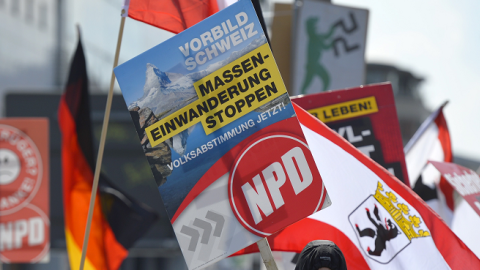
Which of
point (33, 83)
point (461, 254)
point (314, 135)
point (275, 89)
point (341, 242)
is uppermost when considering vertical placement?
point (33, 83)

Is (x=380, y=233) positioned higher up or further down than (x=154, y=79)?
further down

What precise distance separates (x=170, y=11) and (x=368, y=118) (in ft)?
4.51

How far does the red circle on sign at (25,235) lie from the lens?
17.5ft

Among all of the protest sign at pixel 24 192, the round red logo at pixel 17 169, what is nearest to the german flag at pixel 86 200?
the protest sign at pixel 24 192

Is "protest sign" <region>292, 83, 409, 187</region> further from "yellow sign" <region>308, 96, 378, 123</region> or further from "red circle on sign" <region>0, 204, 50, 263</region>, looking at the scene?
"red circle on sign" <region>0, 204, 50, 263</region>

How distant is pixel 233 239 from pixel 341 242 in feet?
2.47

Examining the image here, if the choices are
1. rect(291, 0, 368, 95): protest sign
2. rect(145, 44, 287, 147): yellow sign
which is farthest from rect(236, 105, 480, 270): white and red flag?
rect(291, 0, 368, 95): protest sign

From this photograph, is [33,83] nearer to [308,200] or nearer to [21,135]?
[21,135]

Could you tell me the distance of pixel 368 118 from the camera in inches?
130

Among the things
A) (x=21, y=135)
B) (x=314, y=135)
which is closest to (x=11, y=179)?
(x=21, y=135)

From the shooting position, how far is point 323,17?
568cm

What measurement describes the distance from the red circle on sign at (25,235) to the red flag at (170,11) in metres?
3.30

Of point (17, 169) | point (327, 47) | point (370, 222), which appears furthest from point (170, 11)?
point (17, 169)

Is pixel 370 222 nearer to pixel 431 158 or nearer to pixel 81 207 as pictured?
pixel 431 158
